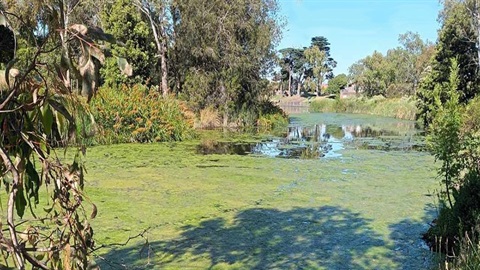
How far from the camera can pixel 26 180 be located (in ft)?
3.97

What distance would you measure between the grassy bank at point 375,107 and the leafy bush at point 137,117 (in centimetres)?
1853

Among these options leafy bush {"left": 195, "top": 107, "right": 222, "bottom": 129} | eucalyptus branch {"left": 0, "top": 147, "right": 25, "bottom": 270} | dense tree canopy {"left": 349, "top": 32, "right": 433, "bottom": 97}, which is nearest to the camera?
eucalyptus branch {"left": 0, "top": 147, "right": 25, "bottom": 270}

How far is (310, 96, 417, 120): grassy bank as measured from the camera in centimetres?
2767

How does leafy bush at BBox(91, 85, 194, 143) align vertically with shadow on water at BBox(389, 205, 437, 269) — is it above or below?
above

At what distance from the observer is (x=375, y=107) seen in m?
34.0

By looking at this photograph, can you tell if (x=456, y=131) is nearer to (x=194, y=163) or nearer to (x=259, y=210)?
(x=259, y=210)

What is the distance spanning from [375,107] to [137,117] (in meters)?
26.4

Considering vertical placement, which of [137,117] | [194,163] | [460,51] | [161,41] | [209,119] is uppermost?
[161,41]

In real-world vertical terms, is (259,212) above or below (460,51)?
below

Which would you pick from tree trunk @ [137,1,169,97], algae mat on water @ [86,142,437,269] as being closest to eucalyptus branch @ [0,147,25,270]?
algae mat on water @ [86,142,437,269]

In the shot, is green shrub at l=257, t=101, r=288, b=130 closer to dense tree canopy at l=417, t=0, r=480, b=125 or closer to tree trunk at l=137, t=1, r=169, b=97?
tree trunk at l=137, t=1, r=169, b=97

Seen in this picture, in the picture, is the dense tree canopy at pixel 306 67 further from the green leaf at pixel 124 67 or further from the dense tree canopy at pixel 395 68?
the green leaf at pixel 124 67

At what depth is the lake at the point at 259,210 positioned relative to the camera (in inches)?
141

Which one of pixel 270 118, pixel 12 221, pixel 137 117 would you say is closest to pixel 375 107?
pixel 270 118
